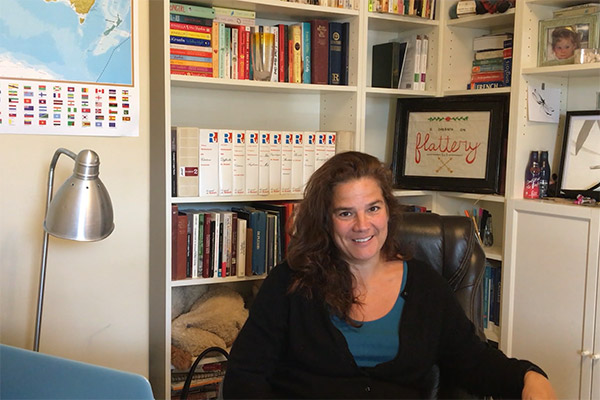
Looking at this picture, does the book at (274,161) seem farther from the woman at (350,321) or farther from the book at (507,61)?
the book at (507,61)

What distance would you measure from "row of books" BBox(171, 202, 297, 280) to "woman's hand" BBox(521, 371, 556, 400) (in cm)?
132

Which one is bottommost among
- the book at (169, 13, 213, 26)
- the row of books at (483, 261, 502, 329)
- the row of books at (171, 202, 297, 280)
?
the row of books at (483, 261, 502, 329)

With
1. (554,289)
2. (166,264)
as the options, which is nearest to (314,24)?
(166,264)

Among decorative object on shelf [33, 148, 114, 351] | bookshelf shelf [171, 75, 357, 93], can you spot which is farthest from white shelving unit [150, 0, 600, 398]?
decorative object on shelf [33, 148, 114, 351]

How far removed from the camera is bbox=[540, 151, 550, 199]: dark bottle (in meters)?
2.70

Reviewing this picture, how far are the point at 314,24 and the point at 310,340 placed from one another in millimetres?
1521

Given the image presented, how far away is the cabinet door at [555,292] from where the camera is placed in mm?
2371

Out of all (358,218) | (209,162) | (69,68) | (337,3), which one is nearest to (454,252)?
(358,218)

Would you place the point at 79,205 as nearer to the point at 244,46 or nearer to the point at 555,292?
the point at 244,46

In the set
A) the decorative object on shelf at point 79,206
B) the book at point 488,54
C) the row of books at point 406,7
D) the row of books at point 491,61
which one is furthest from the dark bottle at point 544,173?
the decorative object on shelf at point 79,206

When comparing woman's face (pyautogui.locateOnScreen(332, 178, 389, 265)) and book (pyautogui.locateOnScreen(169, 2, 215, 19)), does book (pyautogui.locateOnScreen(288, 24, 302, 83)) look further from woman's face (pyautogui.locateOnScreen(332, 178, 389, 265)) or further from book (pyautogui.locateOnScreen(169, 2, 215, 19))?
woman's face (pyautogui.locateOnScreen(332, 178, 389, 265))

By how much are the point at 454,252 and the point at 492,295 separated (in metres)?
1.04

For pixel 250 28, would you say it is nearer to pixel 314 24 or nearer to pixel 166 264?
pixel 314 24

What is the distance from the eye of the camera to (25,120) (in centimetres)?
231
